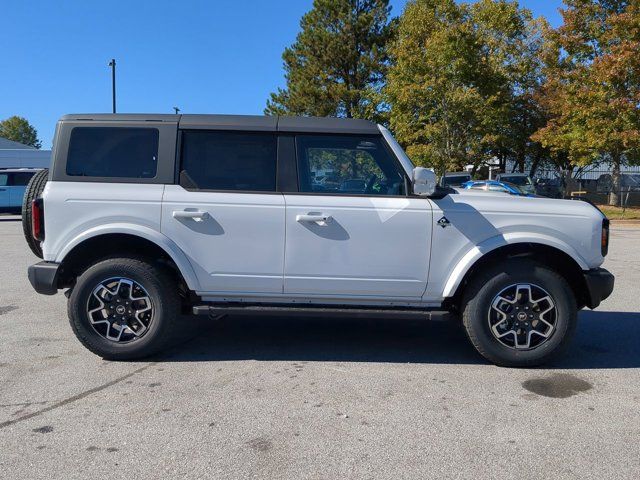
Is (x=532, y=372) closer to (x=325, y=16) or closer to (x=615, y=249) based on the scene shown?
(x=615, y=249)

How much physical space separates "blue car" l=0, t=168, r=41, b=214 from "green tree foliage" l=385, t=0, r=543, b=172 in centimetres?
1636

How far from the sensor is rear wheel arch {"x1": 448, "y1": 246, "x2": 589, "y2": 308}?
4.58 metres

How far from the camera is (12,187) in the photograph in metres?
21.8

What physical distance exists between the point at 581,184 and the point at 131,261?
40.6 meters

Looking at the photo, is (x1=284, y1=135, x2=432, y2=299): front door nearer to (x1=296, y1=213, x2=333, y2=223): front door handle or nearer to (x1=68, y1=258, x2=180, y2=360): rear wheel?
(x1=296, y1=213, x2=333, y2=223): front door handle

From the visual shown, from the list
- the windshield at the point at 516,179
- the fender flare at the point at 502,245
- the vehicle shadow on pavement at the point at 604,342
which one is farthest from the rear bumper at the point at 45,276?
the windshield at the point at 516,179

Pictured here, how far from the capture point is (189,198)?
14.9 feet

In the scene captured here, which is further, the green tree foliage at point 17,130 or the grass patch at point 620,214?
the green tree foliage at point 17,130

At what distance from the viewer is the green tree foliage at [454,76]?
80.6 ft

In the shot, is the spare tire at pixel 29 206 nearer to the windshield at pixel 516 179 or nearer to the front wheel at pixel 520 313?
the front wheel at pixel 520 313

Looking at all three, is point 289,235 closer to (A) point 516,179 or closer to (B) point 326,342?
(B) point 326,342

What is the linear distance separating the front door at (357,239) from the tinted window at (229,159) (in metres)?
0.31

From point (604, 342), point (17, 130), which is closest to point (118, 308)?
point (604, 342)

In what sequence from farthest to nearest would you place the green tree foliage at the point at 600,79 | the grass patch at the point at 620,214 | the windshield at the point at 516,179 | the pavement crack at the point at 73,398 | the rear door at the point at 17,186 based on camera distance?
the windshield at the point at 516,179, the grass patch at the point at 620,214, the rear door at the point at 17,186, the green tree foliage at the point at 600,79, the pavement crack at the point at 73,398
